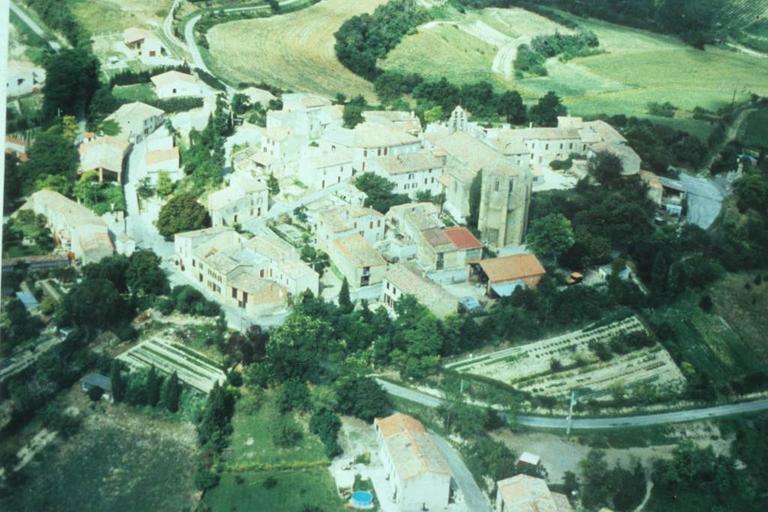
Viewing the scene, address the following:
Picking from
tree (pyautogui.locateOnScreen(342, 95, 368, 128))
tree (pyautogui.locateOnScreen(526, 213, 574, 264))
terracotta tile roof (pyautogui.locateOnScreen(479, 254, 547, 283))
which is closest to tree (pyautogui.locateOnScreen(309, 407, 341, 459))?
terracotta tile roof (pyautogui.locateOnScreen(479, 254, 547, 283))

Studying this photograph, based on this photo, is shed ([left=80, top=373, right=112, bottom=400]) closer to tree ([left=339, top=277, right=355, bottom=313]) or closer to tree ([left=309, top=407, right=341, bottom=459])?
tree ([left=309, top=407, right=341, bottom=459])

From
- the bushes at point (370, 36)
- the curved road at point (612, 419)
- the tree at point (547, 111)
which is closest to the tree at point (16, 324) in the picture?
the curved road at point (612, 419)

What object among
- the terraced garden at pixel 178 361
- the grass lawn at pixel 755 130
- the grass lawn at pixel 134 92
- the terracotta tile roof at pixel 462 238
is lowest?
the terraced garden at pixel 178 361

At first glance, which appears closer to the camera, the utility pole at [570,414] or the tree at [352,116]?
the utility pole at [570,414]

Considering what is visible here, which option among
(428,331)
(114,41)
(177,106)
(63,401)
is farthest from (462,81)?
(63,401)

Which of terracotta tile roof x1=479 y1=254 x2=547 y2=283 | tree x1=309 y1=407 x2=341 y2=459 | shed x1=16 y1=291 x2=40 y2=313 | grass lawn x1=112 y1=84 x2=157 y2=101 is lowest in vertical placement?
tree x1=309 y1=407 x2=341 y2=459

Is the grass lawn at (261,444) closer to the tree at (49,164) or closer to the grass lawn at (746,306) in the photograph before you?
the tree at (49,164)

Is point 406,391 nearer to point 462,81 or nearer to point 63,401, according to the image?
point 63,401

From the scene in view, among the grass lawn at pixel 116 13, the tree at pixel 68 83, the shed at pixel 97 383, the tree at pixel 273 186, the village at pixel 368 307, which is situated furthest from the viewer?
the grass lawn at pixel 116 13
